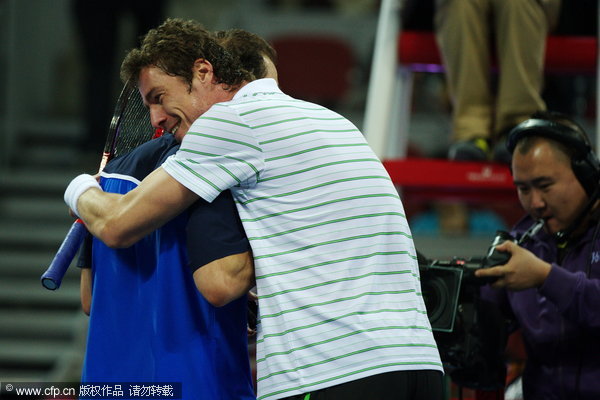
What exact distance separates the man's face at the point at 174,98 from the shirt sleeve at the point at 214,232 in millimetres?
257

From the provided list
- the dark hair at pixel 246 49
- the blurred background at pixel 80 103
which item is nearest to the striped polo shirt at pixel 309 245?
the dark hair at pixel 246 49

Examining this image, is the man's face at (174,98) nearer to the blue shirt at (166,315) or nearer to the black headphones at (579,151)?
the blue shirt at (166,315)

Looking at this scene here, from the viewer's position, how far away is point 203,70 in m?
2.22

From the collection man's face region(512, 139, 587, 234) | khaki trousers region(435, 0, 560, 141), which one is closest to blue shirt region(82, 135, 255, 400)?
man's face region(512, 139, 587, 234)

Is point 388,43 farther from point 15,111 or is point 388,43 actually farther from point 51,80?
point 51,80

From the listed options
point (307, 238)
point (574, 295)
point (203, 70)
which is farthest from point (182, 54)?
point (574, 295)

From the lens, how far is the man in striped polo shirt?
2.00m

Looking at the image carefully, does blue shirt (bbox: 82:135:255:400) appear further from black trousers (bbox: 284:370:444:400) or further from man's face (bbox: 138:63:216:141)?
black trousers (bbox: 284:370:444:400)

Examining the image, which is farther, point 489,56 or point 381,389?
point 489,56

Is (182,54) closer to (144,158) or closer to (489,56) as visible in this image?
(144,158)

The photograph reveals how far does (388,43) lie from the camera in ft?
12.9

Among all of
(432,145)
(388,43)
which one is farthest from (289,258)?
(432,145)

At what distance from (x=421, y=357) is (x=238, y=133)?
60 centimetres

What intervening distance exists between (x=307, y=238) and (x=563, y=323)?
98 centimetres
